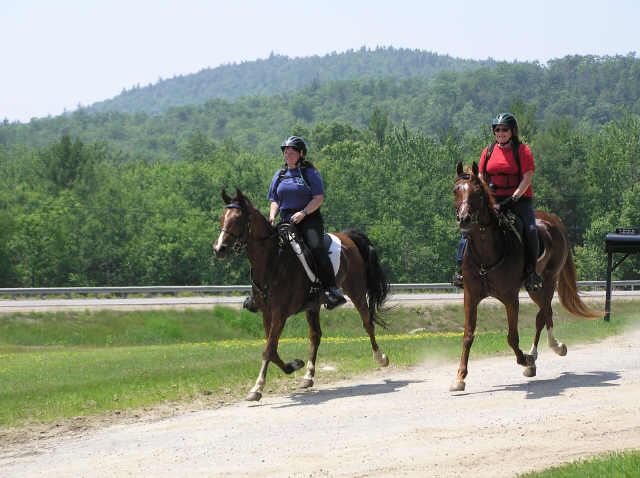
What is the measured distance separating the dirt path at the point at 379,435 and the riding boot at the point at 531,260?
159 centimetres

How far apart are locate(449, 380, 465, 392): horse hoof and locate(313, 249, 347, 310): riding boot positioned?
241 centimetres

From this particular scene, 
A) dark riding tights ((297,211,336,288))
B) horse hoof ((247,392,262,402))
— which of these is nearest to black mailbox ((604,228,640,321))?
dark riding tights ((297,211,336,288))

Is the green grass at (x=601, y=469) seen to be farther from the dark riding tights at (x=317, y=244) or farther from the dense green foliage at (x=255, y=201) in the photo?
the dense green foliage at (x=255, y=201)

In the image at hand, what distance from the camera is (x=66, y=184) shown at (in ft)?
317

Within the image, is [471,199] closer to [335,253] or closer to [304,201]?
[304,201]

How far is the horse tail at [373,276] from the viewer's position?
15.9 meters

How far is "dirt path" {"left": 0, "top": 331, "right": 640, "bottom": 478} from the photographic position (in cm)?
884

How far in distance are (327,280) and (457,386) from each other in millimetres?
2921

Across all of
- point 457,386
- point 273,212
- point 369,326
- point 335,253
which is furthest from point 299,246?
point 457,386

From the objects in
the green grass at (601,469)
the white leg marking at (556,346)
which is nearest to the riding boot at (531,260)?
the white leg marking at (556,346)

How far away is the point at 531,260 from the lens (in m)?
13.3

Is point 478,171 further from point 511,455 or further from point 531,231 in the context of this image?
point 511,455

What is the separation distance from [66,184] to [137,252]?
24.5 meters

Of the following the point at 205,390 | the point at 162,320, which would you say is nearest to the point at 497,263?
the point at 205,390
